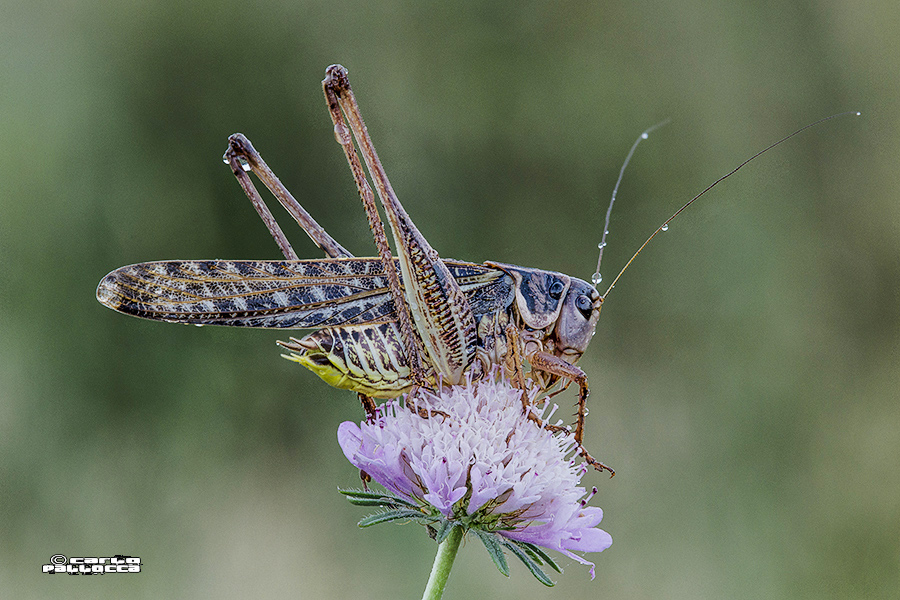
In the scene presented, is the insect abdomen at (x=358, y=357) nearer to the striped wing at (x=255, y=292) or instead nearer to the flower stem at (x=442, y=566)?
the striped wing at (x=255, y=292)

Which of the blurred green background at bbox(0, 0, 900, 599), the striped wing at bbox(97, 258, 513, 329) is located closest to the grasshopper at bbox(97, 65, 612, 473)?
the striped wing at bbox(97, 258, 513, 329)

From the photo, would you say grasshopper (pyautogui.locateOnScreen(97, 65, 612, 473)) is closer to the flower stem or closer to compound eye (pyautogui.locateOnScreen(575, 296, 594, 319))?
compound eye (pyautogui.locateOnScreen(575, 296, 594, 319))

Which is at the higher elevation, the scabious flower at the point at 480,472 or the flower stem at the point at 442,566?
the scabious flower at the point at 480,472

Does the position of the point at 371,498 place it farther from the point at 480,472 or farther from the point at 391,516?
the point at 480,472

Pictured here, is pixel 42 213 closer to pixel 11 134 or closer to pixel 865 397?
pixel 11 134

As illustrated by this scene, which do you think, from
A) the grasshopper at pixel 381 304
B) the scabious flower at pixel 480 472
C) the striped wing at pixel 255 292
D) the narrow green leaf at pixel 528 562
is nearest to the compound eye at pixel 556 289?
the grasshopper at pixel 381 304

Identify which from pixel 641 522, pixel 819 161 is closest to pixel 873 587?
pixel 641 522

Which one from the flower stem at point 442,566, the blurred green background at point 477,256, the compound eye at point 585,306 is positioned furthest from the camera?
the blurred green background at point 477,256

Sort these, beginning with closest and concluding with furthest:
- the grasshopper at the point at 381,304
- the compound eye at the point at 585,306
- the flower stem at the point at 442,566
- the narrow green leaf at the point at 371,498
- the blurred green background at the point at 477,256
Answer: the flower stem at the point at 442,566
the narrow green leaf at the point at 371,498
the grasshopper at the point at 381,304
the compound eye at the point at 585,306
the blurred green background at the point at 477,256
